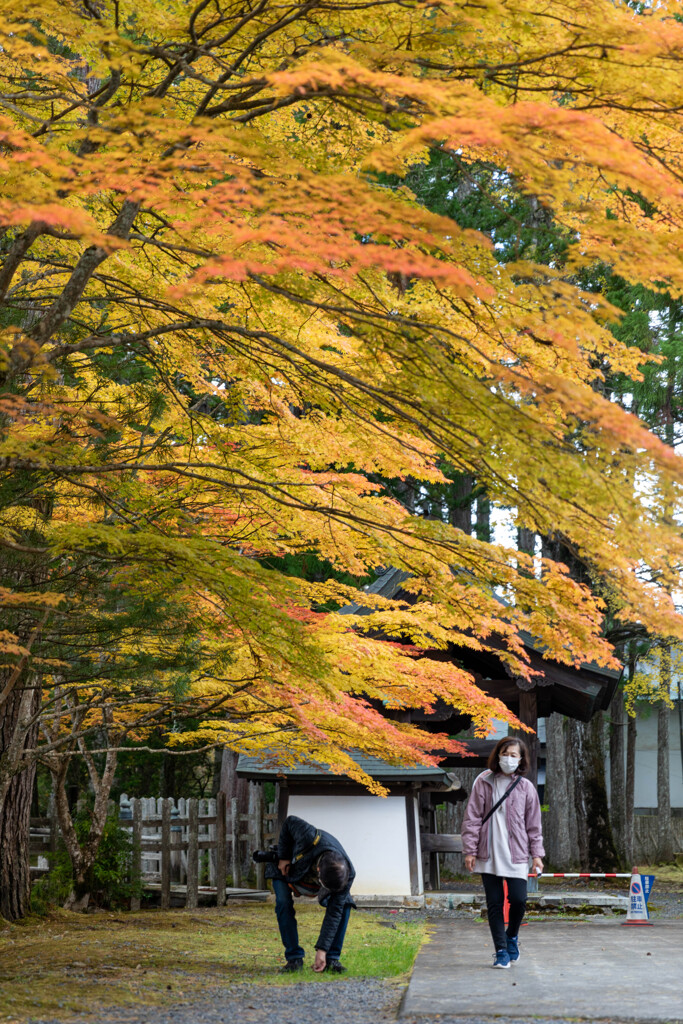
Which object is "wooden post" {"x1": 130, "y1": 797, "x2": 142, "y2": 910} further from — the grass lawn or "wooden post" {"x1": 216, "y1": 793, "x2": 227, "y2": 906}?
"wooden post" {"x1": 216, "y1": 793, "x2": 227, "y2": 906}

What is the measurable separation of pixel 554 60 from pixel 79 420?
4078 millimetres

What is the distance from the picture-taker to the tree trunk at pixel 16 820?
10.6 m

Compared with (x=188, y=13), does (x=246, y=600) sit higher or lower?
lower

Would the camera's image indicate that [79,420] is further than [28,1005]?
Yes

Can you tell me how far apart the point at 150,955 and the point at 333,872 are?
2767 millimetres

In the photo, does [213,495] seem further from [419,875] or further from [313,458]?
[419,875]

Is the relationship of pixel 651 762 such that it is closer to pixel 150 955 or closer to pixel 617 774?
pixel 617 774

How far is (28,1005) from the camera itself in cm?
611

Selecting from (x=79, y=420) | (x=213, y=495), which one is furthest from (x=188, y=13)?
(x=213, y=495)

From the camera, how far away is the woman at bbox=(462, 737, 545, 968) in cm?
699

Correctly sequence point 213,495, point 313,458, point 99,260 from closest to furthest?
1. point 99,260
2. point 313,458
3. point 213,495

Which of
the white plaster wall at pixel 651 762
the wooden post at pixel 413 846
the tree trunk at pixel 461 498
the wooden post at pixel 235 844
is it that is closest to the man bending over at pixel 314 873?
the wooden post at pixel 413 846

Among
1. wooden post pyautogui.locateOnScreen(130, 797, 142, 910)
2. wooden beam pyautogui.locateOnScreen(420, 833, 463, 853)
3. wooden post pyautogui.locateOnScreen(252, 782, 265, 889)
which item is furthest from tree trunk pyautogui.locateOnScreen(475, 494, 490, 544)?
wooden post pyautogui.locateOnScreen(130, 797, 142, 910)

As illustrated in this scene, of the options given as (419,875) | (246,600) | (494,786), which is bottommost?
(419,875)
